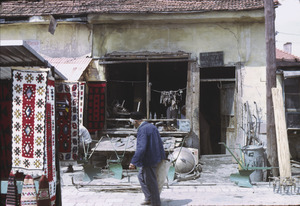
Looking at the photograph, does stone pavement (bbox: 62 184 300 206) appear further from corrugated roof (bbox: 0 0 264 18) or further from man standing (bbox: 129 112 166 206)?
corrugated roof (bbox: 0 0 264 18)

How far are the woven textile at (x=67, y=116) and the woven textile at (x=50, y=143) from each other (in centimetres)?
75

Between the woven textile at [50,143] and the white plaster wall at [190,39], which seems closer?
the woven textile at [50,143]

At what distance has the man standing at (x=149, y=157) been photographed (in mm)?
6105

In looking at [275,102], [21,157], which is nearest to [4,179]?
[21,157]

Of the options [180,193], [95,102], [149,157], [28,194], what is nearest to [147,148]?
[149,157]

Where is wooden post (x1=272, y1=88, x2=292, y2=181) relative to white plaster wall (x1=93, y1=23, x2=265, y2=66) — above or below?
below

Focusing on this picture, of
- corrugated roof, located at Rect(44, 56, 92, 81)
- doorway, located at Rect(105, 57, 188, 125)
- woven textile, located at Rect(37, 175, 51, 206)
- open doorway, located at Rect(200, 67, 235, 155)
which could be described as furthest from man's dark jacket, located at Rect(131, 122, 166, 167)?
doorway, located at Rect(105, 57, 188, 125)

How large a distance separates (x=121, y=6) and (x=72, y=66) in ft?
9.37

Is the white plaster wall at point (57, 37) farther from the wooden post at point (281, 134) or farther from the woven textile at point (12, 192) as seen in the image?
the woven textile at point (12, 192)

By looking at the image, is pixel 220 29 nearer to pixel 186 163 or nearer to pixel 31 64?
pixel 186 163

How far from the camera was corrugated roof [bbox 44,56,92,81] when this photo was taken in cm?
1031

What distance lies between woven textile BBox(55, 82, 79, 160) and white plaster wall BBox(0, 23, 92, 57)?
572cm

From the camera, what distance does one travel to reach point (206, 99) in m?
15.5

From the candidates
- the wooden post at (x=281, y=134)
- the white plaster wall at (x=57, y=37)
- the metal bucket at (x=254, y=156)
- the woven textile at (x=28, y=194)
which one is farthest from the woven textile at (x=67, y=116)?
A: the white plaster wall at (x=57, y=37)
